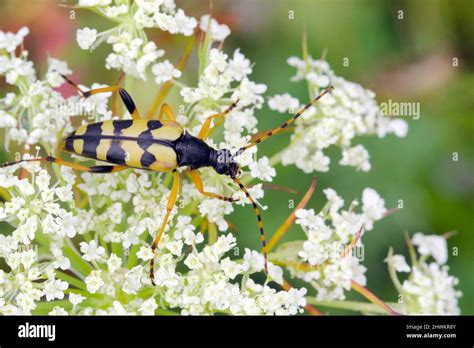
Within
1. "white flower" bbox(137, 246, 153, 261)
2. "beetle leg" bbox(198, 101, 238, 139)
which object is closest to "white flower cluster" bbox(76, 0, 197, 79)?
"beetle leg" bbox(198, 101, 238, 139)

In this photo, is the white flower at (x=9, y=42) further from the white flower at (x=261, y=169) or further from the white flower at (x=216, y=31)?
the white flower at (x=261, y=169)

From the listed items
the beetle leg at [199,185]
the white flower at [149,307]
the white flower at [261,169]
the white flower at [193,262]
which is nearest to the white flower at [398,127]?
the white flower at [261,169]

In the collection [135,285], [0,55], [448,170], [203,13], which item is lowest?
[135,285]

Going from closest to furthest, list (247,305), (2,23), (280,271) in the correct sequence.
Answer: (247,305) → (280,271) → (2,23)

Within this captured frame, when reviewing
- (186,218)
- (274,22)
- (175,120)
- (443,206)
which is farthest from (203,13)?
(443,206)

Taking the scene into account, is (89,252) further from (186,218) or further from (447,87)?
(447,87)

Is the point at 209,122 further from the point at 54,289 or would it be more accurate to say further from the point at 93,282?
the point at 54,289
